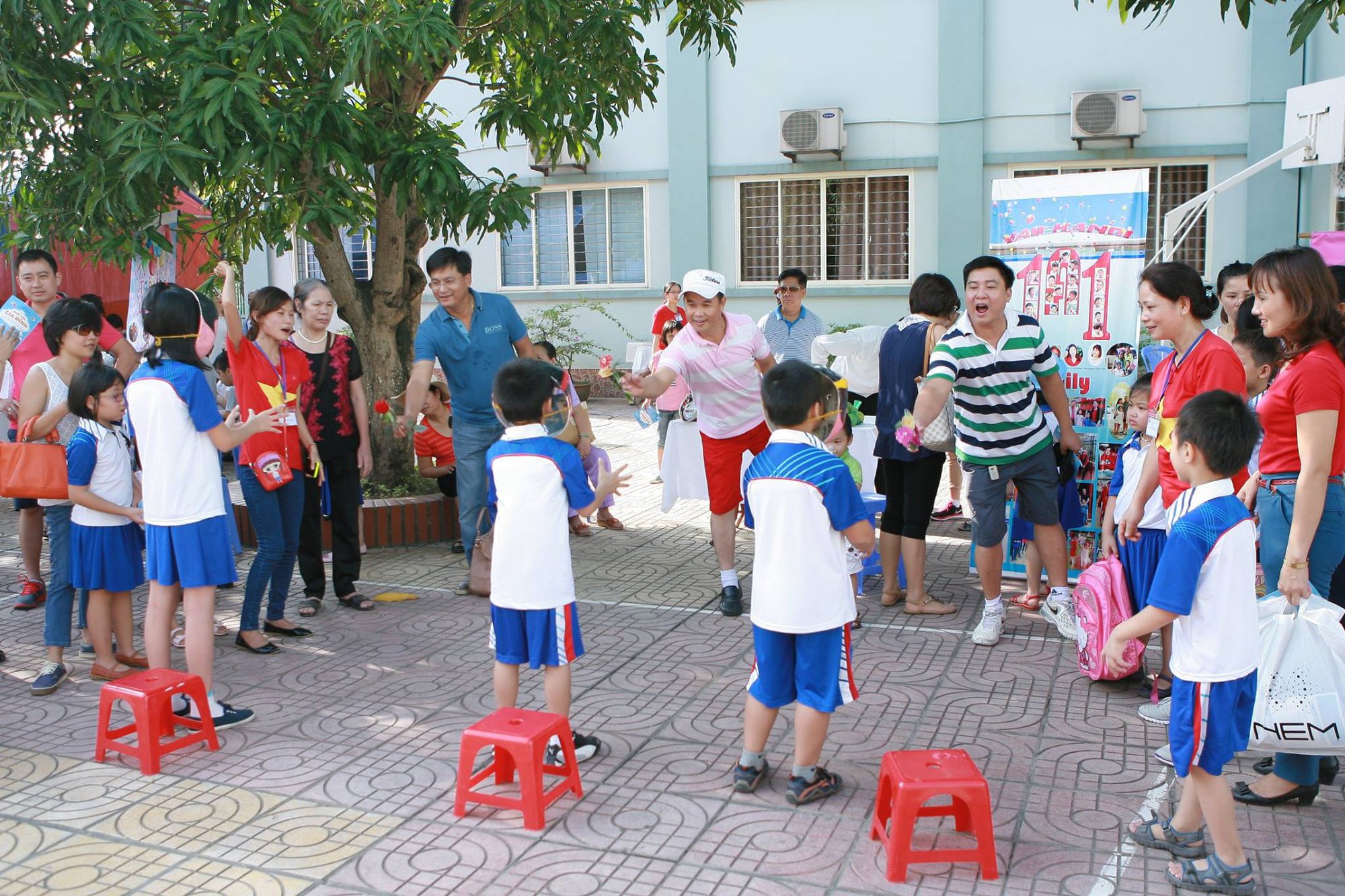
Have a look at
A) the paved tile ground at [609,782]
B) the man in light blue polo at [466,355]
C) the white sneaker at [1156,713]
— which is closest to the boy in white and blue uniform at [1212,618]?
the paved tile ground at [609,782]

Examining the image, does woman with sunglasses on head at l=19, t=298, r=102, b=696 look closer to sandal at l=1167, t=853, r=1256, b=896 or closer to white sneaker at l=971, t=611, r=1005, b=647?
white sneaker at l=971, t=611, r=1005, b=647

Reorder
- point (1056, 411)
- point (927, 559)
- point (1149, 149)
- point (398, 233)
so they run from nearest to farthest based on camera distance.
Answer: point (1056, 411), point (927, 559), point (398, 233), point (1149, 149)

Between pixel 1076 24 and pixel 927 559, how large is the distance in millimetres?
9546

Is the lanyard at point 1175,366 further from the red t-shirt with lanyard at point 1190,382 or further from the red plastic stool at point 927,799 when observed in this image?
the red plastic stool at point 927,799

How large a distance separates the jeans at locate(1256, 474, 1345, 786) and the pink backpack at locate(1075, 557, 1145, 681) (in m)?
0.75

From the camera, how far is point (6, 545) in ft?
26.5

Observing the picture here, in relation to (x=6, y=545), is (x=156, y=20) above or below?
above

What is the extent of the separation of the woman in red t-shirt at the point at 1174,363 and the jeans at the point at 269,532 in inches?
152

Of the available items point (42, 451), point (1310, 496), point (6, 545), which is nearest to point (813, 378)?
point (1310, 496)

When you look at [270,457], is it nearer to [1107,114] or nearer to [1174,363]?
[1174,363]

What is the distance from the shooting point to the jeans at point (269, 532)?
5426mm

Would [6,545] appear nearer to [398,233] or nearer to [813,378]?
[398,233]

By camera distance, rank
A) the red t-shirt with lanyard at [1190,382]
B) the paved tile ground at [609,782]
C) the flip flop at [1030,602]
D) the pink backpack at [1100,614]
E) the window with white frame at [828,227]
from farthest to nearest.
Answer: the window with white frame at [828,227] → the flip flop at [1030,602] → the pink backpack at [1100,614] → the red t-shirt with lanyard at [1190,382] → the paved tile ground at [609,782]

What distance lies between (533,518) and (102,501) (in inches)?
88.3
